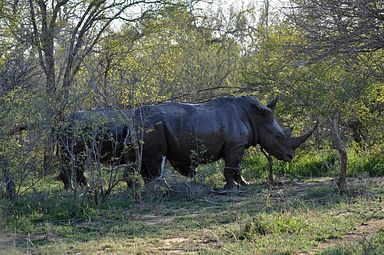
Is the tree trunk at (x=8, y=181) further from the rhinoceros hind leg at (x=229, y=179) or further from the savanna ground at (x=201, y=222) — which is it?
the rhinoceros hind leg at (x=229, y=179)

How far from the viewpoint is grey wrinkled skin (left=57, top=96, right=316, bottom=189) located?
1384 cm

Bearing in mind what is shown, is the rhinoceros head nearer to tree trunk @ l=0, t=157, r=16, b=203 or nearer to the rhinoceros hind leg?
the rhinoceros hind leg

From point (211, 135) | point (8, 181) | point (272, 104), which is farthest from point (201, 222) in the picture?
point (272, 104)

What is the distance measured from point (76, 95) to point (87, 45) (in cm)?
508

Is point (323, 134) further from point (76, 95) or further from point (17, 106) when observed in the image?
point (17, 106)

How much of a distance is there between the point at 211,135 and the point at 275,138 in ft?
4.76

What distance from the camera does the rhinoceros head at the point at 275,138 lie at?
1463 cm

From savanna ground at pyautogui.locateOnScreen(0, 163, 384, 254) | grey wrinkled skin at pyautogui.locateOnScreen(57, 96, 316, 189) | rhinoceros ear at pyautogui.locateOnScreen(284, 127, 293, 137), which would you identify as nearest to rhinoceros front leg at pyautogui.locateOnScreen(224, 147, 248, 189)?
grey wrinkled skin at pyautogui.locateOnScreen(57, 96, 316, 189)

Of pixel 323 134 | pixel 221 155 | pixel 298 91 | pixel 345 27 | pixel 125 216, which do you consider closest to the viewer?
pixel 345 27

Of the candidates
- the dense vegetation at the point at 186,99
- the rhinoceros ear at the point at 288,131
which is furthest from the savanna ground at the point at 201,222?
the rhinoceros ear at the point at 288,131

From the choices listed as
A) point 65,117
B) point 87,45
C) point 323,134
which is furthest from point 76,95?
point 323,134

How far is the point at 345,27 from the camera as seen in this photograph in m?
7.62

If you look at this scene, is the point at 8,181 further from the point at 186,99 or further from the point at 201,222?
the point at 186,99

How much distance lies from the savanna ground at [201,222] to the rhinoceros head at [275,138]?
48.2 inches
